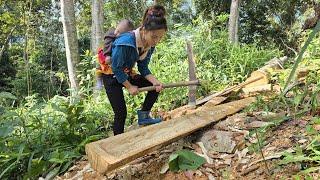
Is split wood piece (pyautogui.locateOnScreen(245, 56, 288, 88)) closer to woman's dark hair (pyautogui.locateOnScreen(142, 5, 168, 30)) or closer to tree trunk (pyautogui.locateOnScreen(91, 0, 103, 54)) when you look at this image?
woman's dark hair (pyautogui.locateOnScreen(142, 5, 168, 30))

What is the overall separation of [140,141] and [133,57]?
2.92 feet

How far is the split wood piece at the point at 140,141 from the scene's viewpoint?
2.74 m

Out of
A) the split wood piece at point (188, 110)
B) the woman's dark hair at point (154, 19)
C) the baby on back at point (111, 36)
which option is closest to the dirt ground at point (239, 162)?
the woman's dark hair at point (154, 19)

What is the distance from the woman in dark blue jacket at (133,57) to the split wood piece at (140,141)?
1.89 feet

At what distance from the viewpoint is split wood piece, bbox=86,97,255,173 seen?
108 inches

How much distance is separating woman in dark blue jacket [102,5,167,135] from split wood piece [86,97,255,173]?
0.58m

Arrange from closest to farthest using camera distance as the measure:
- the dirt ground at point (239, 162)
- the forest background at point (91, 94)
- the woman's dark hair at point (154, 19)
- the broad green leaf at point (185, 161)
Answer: the dirt ground at point (239, 162), the broad green leaf at point (185, 161), the woman's dark hair at point (154, 19), the forest background at point (91, 94)

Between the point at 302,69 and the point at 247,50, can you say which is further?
the point at 247,50

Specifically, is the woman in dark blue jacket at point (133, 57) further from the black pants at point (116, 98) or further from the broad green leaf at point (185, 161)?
the broad green leaf at point (185, 161)

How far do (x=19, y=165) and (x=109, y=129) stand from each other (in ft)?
4.55

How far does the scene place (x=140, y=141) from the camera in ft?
10.1

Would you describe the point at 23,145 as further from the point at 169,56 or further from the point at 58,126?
the point at 169,56

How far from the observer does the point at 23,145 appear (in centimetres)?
362

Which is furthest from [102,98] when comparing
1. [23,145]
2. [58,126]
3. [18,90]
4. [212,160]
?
[18,90]
